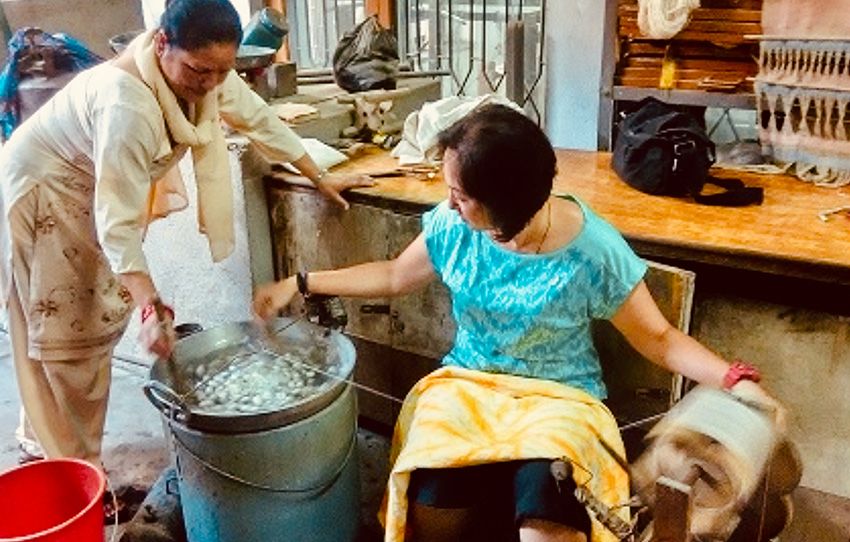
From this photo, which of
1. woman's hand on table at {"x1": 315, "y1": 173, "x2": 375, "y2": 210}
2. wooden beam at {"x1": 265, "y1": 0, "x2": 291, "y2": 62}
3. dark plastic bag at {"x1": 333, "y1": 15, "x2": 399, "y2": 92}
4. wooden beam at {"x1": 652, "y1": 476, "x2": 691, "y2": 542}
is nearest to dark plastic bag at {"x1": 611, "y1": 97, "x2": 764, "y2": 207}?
woman's hand on table at {"x1": 315, "y1": 173, "x2": 375, "y2": 210}

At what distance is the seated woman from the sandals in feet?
4.17

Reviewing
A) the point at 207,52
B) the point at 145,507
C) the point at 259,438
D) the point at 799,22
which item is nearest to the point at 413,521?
the point at 259,438

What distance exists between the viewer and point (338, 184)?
2.90 m

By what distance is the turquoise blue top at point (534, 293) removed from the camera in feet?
6.94

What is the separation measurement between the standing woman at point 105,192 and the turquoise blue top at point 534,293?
2.48 feet

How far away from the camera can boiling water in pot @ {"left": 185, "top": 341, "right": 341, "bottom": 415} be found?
7.38ft

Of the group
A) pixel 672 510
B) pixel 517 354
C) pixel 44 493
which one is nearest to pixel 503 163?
pixel 517 354

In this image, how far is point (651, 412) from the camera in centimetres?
255

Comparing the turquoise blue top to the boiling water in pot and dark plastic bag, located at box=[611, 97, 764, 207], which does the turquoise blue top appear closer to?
the boiling water in pot

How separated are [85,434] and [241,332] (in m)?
0.87

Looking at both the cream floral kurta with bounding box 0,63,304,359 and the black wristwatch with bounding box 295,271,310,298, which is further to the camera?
the black wristwatch with bounding box 295,271,310,298

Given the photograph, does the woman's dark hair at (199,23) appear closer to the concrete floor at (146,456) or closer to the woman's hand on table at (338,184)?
the woman's hand on table at (338,184)

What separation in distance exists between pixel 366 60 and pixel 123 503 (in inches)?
84.5

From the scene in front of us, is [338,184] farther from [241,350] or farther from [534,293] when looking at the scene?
[534,293]
